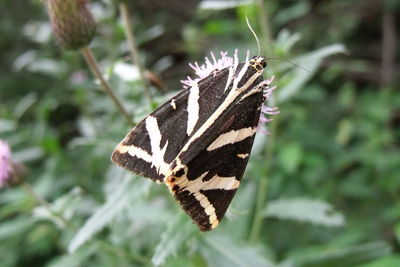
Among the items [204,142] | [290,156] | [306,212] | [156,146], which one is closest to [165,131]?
[156,146]

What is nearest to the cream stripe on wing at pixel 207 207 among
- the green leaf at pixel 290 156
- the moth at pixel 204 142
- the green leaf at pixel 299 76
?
the moth at pixel 204 142

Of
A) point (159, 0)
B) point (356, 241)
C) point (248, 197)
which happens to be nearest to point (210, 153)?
point (248, 197)

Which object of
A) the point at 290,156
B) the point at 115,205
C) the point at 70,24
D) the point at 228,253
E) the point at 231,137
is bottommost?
the point at 290,156

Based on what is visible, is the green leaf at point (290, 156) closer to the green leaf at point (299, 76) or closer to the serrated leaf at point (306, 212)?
the serrated leaf at point (306, 212)

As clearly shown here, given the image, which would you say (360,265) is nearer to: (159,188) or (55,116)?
(159,188)

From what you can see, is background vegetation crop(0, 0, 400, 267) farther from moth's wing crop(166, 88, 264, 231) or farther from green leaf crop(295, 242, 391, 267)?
moth's wing crop(166, 88, 264, 231)

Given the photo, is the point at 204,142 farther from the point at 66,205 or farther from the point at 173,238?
the point at 66,205

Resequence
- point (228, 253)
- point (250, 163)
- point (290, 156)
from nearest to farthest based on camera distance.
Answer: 1. point (250, 163)
2. point (228, 253)
3. point (290, 156)
